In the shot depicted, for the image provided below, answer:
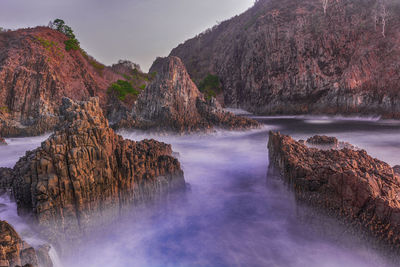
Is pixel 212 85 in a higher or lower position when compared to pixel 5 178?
higher

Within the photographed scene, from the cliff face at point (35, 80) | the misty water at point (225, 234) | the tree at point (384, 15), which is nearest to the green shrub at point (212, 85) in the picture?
the cliff face at point (35, 80)

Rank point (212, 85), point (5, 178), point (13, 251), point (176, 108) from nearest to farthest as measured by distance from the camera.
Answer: point (13, 251) → point (5, 178) → point (176, 108) → point (212, 85)

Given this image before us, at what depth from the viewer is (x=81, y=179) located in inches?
195

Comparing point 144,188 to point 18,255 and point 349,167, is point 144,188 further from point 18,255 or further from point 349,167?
point 349,167

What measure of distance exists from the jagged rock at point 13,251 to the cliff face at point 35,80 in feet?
63.5

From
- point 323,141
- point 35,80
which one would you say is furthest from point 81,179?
point 35,80

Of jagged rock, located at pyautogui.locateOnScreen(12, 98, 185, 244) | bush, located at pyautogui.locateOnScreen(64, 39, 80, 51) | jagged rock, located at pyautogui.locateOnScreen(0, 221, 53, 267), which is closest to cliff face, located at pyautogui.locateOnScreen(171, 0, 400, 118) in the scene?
jagged rock, located at pyautogui.locateOnScreen(12, 98, 185, 244)

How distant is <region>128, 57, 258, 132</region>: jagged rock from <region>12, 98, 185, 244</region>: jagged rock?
35.8 ft

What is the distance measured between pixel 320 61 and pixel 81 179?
38.5m

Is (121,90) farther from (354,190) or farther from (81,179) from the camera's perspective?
(354,190)

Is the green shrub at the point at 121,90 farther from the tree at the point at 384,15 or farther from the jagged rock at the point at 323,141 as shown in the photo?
the tree at the point at 384,15

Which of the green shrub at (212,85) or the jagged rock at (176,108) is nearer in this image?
the jagged rock at (176,108)

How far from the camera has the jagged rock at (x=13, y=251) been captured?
10.2 feet

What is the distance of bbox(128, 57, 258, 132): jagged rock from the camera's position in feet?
58.6
